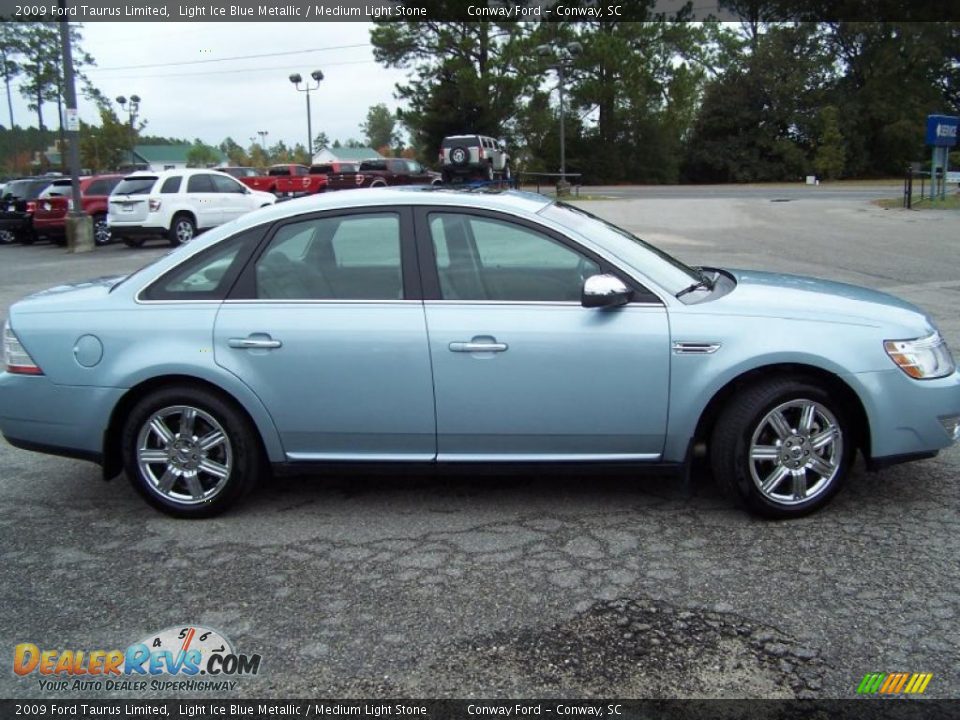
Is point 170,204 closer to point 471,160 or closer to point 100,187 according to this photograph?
point 100,187

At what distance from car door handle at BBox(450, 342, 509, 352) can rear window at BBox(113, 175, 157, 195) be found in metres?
17.1

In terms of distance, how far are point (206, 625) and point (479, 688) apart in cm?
116

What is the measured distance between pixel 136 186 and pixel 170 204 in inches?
37.1

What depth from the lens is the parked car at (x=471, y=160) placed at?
1255 inches

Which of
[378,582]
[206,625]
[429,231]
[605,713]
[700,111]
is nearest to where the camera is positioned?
[605,713]

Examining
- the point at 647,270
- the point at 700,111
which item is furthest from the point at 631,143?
the point at 647,270

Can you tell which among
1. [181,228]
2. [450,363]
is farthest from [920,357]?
[181,228]

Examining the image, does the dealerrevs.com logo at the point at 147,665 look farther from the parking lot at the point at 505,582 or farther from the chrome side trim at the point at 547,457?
the chrome side trim at the point at 547,457

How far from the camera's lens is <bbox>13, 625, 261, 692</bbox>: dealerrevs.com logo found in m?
3.16

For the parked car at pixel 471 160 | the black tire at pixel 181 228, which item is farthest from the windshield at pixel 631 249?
the parked car at pixel 471 160

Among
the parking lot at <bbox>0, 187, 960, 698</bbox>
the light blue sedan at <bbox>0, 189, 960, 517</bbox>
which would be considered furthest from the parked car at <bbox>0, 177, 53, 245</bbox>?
the light blue sedan at <bbox>0, 189, 960, 517</bbox>

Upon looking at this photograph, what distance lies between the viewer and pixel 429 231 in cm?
446

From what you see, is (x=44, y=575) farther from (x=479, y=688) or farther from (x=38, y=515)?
(x=479, y=688)

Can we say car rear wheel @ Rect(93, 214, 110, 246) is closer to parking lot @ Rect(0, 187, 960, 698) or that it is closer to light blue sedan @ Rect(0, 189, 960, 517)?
parking lot @ Rect(0, 187, 960, 698)
